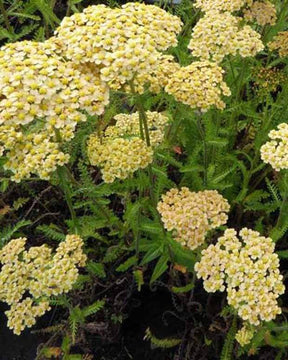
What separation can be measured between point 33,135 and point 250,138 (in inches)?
75.6

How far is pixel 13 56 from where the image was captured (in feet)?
7.04

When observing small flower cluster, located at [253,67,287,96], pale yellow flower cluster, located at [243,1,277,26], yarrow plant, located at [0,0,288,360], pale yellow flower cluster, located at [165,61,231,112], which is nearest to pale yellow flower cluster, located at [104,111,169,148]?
yarrow plant, located at [0,0,288,360]

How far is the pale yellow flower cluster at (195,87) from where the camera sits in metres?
2.27

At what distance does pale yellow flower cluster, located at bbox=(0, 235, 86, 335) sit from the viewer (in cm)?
235

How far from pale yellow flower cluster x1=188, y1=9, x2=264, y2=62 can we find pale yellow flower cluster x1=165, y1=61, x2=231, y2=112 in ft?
1.14

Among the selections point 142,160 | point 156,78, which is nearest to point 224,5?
point 156,78

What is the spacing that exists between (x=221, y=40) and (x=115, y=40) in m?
0.83

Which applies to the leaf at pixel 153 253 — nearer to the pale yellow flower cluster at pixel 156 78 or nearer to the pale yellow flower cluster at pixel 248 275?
the pale yellow flower cluster at pixel 248 275

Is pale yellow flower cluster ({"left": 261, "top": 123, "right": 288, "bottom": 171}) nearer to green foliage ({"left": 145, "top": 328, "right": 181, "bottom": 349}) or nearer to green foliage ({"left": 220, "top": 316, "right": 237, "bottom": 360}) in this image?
green foliage ({"left": 220, "top": 316, "right": 237, "bottom": 360})

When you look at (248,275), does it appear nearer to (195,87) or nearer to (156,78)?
(195,87)

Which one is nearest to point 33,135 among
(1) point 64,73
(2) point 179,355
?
(1) point 64,73

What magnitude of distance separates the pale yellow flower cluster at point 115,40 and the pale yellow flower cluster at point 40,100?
0.28 feet

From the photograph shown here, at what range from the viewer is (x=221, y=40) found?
8.77 ft

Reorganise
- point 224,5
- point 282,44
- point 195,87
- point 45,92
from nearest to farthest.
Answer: point 45,92
point 195,87
point 224,5
point 282,44
